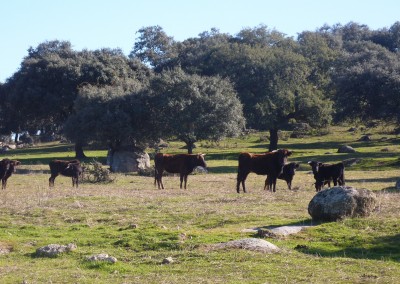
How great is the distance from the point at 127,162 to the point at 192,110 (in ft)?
28.3

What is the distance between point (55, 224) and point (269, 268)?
8.44 m

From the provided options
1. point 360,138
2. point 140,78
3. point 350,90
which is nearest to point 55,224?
point 350,90

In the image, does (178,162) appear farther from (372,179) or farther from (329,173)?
(372,179)

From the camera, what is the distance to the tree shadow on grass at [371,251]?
14.9 metres

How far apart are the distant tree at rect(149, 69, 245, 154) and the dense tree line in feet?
0.26

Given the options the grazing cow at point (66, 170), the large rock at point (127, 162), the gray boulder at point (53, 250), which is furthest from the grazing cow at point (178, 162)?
the gray boulder at point (53, 250)

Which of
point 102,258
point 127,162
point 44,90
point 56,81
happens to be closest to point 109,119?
point 127,162

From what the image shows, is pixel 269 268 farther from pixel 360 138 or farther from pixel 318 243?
pixel 360 138

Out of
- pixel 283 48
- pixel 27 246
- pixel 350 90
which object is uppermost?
pixel 283 48

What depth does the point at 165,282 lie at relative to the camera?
12.3 m

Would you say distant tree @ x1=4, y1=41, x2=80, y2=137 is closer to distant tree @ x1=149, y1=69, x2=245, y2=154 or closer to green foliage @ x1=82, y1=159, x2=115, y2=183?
distant tree @ x1=149, y1=69, x2=245, y2=154

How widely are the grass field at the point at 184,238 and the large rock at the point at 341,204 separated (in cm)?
36

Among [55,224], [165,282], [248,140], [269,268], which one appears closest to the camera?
[165,282]

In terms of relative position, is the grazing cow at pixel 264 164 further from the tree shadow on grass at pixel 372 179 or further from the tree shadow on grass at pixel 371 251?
the tree shadow on grass at pixel 371 251
